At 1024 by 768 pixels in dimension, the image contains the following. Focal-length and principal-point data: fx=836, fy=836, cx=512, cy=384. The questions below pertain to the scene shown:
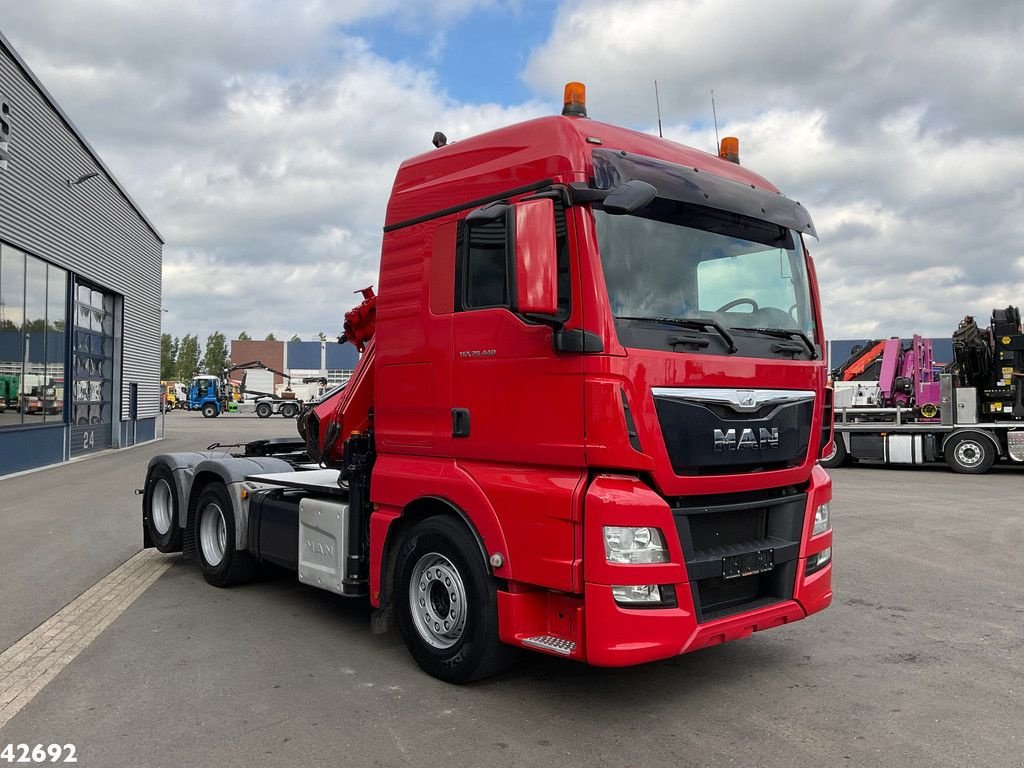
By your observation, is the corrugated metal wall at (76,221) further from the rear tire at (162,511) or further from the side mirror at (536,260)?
the side mirror at (536,260)

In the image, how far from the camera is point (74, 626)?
5895 mm

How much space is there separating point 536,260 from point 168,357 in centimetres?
11045

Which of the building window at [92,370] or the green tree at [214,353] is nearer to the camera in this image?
the building window at [92,370]

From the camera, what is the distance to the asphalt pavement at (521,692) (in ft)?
12.5

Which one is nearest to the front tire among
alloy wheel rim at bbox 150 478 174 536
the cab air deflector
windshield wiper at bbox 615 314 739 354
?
windshield wiper at bbox 615 314 739 354

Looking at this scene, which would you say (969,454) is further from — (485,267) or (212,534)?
(485,267)

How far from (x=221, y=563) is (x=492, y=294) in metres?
3.98

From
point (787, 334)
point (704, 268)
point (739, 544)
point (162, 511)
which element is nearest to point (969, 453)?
point (787, 334)

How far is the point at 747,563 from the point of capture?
14.4ft

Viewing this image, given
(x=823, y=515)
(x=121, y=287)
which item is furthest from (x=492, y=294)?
(x=121, y=287)

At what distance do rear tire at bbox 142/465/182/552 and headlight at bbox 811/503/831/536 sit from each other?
18.4 feet

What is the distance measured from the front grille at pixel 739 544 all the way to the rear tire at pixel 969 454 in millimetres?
14570

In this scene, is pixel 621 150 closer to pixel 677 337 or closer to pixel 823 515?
pixel 677 337

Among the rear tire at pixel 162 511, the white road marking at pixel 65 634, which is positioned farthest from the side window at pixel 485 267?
the rear tire at pixel 162 511
